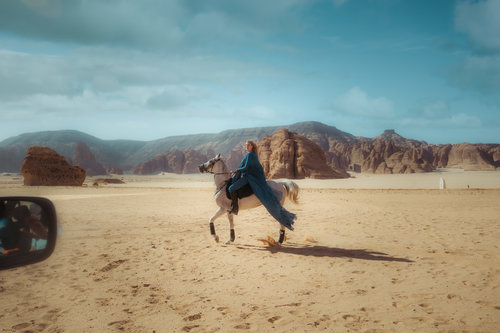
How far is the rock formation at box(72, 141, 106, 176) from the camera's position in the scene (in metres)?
134

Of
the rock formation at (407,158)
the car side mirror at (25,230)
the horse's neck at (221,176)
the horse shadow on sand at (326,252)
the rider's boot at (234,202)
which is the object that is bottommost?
the horse shadow on sand at (326,252)

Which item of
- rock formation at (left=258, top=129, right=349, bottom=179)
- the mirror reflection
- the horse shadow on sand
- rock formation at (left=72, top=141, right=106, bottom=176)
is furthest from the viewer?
rock formation at (left=72, top=141, right=106, bottom=176)

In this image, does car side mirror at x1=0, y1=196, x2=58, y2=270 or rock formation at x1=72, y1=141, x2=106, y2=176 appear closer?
car side mirror at x1=0, y1=196, x2=58, y2=270

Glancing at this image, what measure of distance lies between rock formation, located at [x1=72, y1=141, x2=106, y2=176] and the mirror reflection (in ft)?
473

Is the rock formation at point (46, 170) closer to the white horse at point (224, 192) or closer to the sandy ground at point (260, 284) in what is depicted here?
the sandy ground at point (260, 284)

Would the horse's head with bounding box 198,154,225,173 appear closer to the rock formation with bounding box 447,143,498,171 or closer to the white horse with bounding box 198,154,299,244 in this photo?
the white horse with bounding box 198,154,299,244

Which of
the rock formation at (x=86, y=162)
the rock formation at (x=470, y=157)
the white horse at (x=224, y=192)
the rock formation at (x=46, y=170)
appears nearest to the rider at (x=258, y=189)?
the white horse at (x=224, y=192)

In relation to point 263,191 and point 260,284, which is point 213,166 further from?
point 260,284

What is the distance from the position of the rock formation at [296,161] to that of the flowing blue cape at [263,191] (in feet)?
150

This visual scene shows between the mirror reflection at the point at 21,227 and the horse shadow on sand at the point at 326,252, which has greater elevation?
the mirror reflection at the point at 21,227

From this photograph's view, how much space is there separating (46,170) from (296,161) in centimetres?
3955

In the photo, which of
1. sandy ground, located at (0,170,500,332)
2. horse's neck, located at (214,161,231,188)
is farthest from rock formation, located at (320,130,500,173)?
horse's neck, located at (214,161,231,188)

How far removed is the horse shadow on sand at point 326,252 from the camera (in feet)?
23.7

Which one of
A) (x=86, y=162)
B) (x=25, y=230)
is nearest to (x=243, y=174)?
(x=25, y=230)
